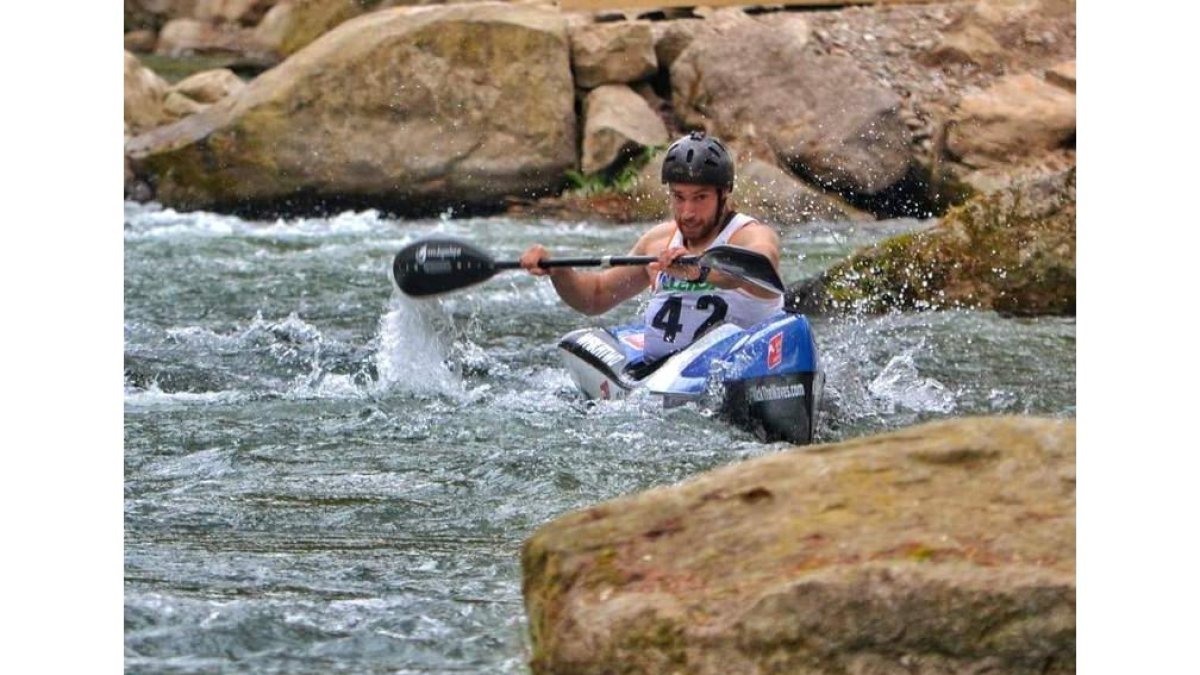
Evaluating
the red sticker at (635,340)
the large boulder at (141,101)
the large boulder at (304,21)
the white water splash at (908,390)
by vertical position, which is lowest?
the large boulder at (304,21)

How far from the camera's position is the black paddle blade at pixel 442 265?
7.40 meters

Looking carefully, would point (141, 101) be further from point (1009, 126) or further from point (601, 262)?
point (601, 262)

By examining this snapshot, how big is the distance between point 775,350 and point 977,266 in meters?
3.59

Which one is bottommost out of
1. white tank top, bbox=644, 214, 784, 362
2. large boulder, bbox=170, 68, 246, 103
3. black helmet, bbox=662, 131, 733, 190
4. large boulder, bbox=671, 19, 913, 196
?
large boulder, bbox=170, 68, 246, 103

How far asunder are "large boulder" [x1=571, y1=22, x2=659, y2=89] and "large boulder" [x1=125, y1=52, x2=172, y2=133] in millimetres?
3616

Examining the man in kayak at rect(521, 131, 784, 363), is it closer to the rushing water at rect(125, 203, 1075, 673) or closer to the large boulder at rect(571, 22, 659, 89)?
the rushing water at rect(125, 203, 1075, 673)

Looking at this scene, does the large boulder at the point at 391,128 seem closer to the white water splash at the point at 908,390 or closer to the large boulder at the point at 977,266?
the large boulder at the point at 977,266

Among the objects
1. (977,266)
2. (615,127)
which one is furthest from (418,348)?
(615,127)

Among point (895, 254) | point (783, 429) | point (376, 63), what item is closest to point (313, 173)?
point (376, 63)

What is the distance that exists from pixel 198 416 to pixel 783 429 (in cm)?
220

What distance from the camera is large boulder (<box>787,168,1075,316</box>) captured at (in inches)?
384

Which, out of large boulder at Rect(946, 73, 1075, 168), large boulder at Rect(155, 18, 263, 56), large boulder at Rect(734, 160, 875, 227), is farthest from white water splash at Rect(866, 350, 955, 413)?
large boulder at Rect(155, 18, 263, 56)

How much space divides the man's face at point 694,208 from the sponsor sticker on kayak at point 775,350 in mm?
629

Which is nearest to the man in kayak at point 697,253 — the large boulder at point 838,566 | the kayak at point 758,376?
the kayak at point 758,376
